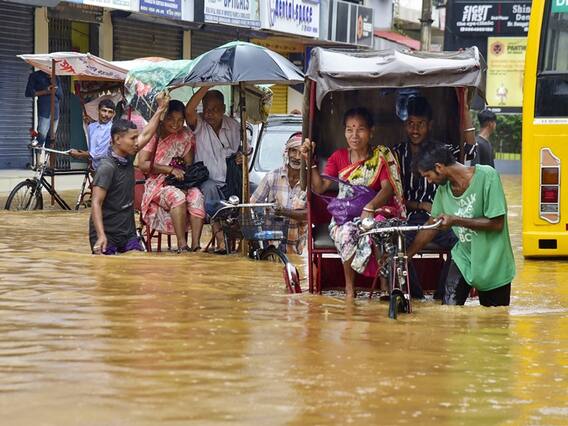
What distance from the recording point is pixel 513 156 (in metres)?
39.8

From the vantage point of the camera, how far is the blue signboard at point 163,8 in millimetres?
27422

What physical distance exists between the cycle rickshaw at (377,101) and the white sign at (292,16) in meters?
22.2

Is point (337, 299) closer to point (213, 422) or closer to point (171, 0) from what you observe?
point (213, 422)

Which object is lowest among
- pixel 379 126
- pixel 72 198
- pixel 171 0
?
pixel 72 198

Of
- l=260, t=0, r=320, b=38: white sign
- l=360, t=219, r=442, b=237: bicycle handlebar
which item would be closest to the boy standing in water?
l=360, t=219, r=442, b=237: bicycle handlebar

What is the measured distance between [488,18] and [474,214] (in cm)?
3174

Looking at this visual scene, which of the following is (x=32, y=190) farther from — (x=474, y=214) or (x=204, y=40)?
(x=204, y=40)

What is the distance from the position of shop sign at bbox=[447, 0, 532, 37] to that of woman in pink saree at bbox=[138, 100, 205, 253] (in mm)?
27099

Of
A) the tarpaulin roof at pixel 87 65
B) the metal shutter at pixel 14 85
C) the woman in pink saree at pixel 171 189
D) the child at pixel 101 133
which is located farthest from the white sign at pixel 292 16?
the woman in pink saree at pixel 171 189

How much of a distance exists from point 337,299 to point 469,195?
1642mm

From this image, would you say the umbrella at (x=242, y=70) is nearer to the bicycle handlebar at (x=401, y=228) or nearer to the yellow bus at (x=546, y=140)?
the yellow bus at (x=546, y=140)

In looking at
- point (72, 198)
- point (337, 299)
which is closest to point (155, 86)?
point (337, 299)

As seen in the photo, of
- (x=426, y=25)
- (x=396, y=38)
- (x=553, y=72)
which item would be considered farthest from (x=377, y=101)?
(x=396, y=38)

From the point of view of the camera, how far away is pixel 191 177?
13172 millimetres
